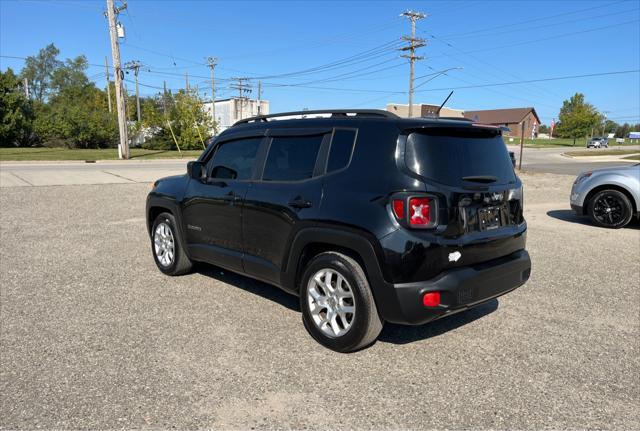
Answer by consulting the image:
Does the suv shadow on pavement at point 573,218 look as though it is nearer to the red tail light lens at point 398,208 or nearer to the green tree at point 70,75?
the red tail light lens at point 398,208

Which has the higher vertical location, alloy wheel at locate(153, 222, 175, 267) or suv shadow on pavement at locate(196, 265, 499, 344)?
alloy wheel at locate(153, 222, 175, 267)

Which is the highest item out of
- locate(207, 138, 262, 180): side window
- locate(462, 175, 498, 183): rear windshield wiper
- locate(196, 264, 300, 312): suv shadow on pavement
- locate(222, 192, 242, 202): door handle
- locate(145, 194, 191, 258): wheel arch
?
locate(207, 138, 262, 180): side window

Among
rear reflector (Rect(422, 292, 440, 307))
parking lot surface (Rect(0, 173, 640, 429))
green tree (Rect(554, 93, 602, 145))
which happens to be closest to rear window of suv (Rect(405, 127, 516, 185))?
rear reflector (Rect(422, 292, 440, 307))

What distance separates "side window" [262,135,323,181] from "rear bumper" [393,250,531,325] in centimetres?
126

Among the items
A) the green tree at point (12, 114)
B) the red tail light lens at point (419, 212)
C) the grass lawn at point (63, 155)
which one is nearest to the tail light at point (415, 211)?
the red tail light lens at point (419, 212)

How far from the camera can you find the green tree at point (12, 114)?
1564 inches

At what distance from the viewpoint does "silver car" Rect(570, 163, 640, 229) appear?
859 centimetres

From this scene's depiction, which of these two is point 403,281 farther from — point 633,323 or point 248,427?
point 633,323

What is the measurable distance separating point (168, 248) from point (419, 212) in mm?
3409

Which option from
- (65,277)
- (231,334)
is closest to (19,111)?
(65,277)

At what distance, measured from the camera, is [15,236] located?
782 cm

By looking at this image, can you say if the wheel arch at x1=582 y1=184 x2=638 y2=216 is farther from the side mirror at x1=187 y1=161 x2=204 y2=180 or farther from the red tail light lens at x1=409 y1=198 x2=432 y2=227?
the side mirror at x1=187 y1=161 x2=204 y2=180

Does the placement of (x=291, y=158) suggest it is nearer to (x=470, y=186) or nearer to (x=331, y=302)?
(x=331, y=302)

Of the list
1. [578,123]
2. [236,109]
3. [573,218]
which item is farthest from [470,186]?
[578,123]
